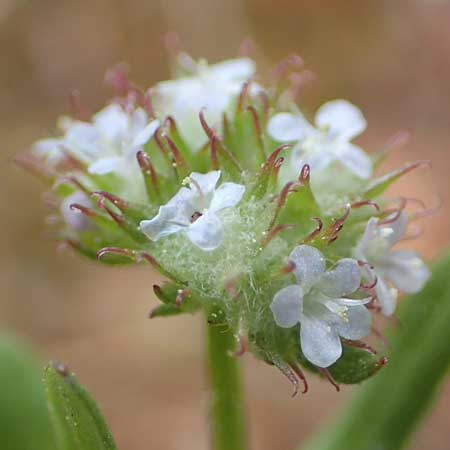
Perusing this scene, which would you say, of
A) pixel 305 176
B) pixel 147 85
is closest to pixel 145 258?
pixel 305 176

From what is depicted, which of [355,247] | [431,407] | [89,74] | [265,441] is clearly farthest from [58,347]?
[355,247]

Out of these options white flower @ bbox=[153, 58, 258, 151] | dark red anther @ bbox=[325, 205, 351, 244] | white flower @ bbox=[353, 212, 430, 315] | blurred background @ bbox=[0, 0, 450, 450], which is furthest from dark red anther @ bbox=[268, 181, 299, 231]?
blurred background @ bbox=[0, 0, 450, 450]

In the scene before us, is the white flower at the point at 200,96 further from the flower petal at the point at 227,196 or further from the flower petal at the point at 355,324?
the flower petal at the point at 355,324

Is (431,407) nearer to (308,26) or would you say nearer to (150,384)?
(150,384)

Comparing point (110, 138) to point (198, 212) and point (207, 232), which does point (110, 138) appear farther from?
point (207, 232)

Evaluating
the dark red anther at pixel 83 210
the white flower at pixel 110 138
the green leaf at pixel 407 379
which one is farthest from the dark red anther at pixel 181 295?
the green leaf at pixel 407 379

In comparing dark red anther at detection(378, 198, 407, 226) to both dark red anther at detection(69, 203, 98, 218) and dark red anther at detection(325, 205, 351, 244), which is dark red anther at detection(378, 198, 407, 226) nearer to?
dark red anther at detection(325, 205, 351, 244)

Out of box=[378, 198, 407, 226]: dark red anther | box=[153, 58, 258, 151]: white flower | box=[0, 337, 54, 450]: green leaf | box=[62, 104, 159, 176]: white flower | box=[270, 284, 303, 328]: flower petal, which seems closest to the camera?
box=[270, 284, 303, 328]: flower petal
